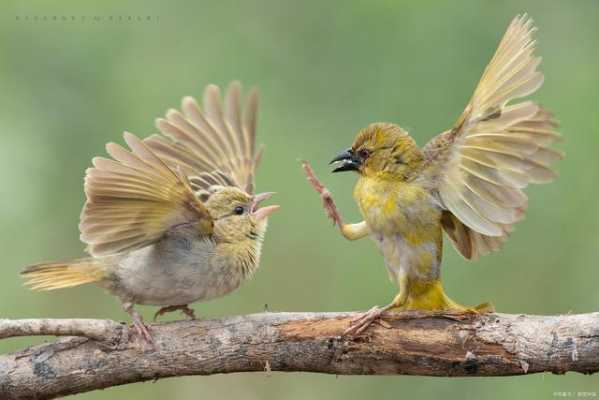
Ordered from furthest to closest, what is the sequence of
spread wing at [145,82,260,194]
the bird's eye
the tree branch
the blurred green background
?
the blurred green background, spread wing at [145,82,260,194], the bird's eye, the tree branch

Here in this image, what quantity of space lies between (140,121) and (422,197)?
249 cm

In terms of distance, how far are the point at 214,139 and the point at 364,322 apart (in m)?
1.91

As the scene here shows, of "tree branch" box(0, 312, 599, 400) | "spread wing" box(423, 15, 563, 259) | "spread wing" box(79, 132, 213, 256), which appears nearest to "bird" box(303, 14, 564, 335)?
"spread wing" box(423, 15, 563, 259)

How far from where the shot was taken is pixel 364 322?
493cm

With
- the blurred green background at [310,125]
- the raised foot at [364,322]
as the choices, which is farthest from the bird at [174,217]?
the raised foot at [364,322]

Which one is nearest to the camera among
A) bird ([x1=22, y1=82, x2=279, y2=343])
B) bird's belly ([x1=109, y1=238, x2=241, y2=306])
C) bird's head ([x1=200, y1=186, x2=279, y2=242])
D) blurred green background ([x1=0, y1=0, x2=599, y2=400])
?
bird ([x1=22, y1=82, x2=279, y2=343])

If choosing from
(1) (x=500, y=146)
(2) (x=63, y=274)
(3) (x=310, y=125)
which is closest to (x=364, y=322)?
(1) (x=500, y=146)

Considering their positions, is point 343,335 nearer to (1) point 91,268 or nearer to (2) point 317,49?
(1) point 91,268

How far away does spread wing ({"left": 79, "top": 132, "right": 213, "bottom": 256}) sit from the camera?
4.99 m

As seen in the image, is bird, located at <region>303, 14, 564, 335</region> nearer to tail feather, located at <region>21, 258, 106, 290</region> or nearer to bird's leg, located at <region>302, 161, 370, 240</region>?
bird's leg, located at <region>302, 161, 370, 240</region>

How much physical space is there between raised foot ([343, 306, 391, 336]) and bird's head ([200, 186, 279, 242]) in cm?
96

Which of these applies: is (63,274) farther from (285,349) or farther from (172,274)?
(285,349)

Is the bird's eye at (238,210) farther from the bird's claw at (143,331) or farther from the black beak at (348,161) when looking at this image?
the bird's claw at (143,331)

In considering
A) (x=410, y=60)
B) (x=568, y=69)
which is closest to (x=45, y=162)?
(x=410, y=60)
